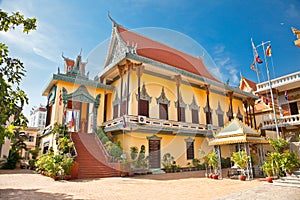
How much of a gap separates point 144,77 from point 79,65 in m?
5.42

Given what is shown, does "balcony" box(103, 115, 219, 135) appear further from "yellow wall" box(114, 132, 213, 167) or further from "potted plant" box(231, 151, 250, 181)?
"potted plant" box(231, 151, 250, 181)

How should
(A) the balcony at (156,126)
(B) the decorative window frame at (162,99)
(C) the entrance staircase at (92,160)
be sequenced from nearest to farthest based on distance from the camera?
(C) the entrance staircase at (92,160) → (A) the balcony at (156,126) → (B) the decorative window frame at (162,99)

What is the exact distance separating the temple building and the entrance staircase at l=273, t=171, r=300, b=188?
22.8 feet

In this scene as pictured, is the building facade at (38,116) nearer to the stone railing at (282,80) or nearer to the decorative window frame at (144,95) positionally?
the decorative window frame at (144,95)

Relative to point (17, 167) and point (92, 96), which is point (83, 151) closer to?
point (92, 96)

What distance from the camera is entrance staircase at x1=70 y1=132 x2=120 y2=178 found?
1047 cm

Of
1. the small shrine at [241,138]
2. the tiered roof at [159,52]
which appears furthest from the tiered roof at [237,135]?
the tiered roof at [159,52]

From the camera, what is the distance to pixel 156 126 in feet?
43.9

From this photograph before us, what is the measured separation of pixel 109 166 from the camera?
11.1m

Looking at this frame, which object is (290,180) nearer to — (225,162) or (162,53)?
(225,162)

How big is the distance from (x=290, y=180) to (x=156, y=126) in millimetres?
7391

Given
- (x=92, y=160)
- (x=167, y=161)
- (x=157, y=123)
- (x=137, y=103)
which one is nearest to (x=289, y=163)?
(x=167, y=161)

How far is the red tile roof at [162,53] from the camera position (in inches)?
637

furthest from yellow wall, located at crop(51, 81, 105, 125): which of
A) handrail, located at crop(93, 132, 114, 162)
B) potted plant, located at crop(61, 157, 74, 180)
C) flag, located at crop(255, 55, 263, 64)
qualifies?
flag, located at crop(255, 55, 263, 64)
